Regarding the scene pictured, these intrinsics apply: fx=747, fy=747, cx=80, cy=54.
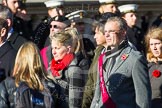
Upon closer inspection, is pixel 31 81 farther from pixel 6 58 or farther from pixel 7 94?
pixel 6 58

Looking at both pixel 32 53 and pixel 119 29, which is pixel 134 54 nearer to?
pixel 119 29

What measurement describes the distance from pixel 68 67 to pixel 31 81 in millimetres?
1281

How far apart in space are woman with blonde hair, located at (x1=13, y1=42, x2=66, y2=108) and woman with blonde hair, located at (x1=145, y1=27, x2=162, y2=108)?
6.48ft

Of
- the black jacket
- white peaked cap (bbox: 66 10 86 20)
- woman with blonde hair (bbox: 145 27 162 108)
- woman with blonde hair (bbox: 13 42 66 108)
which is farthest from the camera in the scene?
white peaked cap (bbox: 66 10 86 20)

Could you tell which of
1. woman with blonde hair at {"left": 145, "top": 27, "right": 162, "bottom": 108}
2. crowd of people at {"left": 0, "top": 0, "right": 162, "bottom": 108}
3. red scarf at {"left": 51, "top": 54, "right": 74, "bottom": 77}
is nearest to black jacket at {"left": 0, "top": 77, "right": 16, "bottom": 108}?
crowd of people at {"left": 0, "top": 0, "right": 162, "bottom": 108}

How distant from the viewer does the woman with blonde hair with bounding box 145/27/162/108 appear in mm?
8273

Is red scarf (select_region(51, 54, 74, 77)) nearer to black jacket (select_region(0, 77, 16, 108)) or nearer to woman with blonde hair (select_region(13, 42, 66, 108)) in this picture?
woman with blonde hair (select_region(13, 42, 66, 108))

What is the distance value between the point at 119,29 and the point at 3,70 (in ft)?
4.08

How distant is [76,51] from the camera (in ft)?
25.8

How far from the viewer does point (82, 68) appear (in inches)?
307

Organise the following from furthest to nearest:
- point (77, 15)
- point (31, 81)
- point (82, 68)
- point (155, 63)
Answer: point (77, 15) → point (155, 63) → point (82, 68) → point (31, 81)

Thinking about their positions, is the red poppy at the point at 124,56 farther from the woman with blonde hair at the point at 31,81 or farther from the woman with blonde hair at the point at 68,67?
the woman with blonde hair at the point at 31,81

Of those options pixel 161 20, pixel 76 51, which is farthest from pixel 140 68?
pixel 161 20

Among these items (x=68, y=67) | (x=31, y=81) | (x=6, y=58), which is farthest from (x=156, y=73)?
(x=31, y=81)
